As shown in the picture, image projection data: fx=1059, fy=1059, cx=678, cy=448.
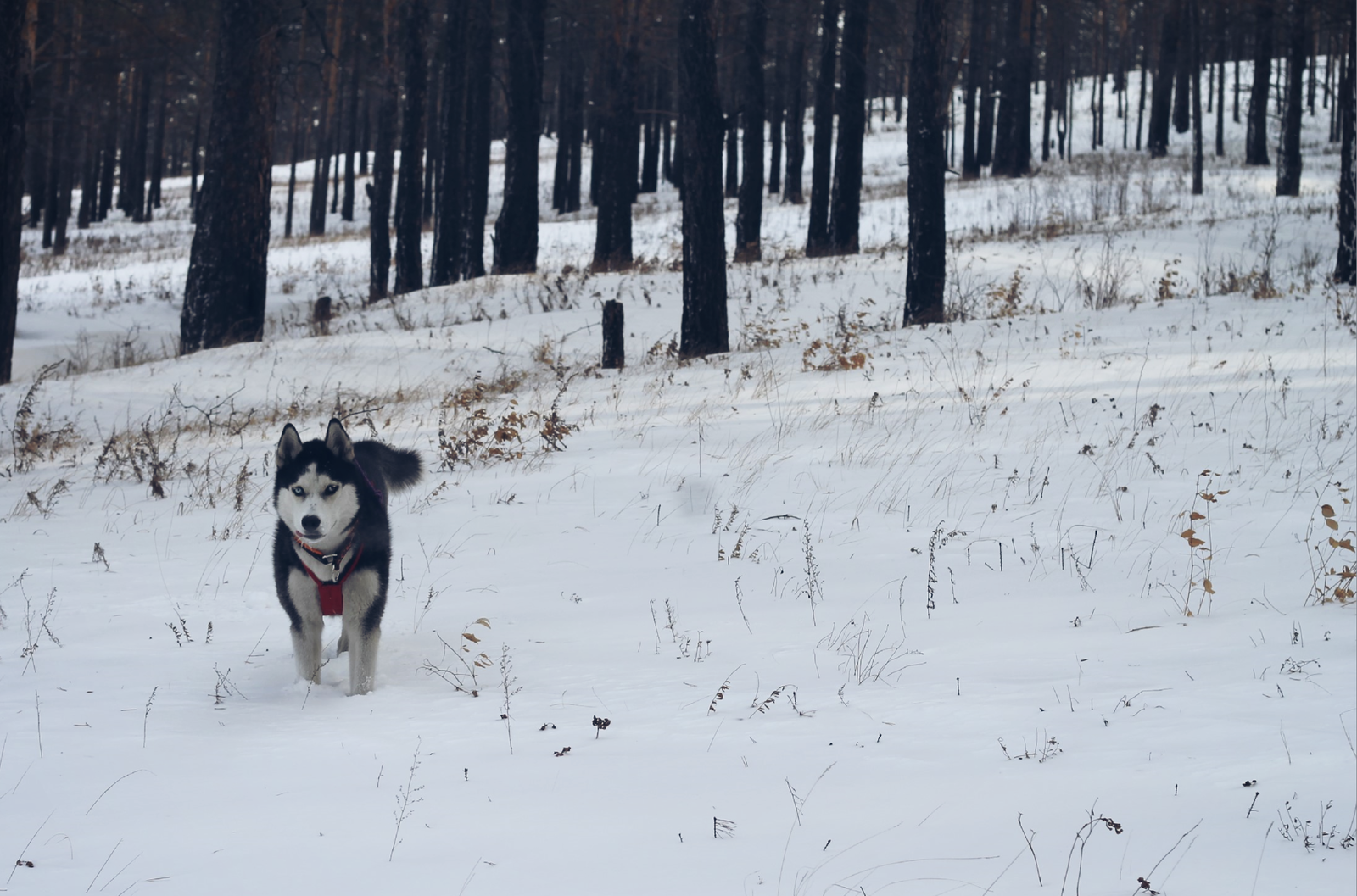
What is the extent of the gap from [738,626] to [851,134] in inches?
699

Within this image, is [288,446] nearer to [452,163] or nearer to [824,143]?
[452,163]

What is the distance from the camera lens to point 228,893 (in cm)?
→ 287

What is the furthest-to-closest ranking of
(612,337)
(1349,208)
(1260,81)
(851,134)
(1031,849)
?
(1260,81) → (851,134) → (1349,208) → (612,337) → (1031,849)

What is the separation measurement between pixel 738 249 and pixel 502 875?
20.2 m

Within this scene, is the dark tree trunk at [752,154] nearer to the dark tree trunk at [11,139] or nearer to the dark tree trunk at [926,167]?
the dark tree trunk at [926,167]

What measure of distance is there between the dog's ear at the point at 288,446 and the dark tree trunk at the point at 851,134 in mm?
17628

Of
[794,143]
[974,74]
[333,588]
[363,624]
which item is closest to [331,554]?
[333,588]

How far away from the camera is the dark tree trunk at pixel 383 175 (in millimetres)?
20828

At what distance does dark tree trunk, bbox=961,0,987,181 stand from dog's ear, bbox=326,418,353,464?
99.1ft

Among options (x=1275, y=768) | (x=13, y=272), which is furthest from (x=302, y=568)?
(x=13, y=272)

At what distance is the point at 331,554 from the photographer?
173 inches

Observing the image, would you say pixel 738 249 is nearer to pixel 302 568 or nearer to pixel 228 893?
pixel 302 568

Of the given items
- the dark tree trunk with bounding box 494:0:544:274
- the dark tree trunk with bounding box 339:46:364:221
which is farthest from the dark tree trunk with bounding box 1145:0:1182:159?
the dark tree trunk with bounding box 339:46:364:221

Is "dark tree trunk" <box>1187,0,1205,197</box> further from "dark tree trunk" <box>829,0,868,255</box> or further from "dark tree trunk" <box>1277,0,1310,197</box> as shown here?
"dark tree trunk" <box>829,0,868,255</box>
